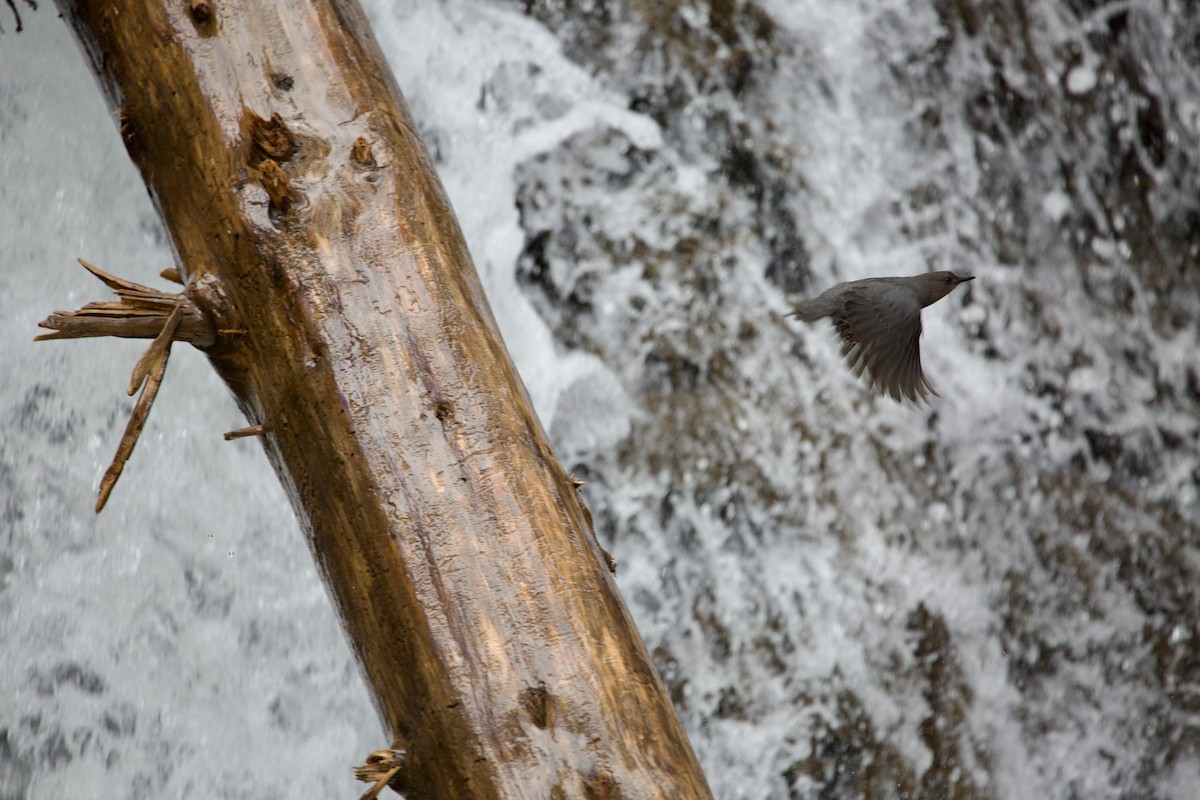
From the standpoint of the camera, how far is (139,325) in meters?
1.68

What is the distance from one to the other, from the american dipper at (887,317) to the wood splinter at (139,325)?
1.25 meters

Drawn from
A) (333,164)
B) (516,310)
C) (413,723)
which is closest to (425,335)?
(333,164)

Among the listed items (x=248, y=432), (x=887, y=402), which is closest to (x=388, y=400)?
(x=248, y=432)

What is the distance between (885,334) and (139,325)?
1.44 meters

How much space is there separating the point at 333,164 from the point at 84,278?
2049mm

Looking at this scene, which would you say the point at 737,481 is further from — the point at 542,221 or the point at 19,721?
the point at 19,721

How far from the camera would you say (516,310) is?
11.3 feet

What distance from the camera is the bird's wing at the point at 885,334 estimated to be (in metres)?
2.16

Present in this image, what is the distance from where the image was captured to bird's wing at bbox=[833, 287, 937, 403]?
2.16 metres

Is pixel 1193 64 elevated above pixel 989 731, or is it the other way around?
pixel 1193 64

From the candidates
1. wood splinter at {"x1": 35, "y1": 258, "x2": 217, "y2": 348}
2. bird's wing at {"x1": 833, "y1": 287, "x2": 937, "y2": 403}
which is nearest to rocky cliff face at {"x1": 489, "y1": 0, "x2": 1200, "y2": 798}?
bird's wing at {"x1": 833, "y1": 287, "x2": 937, "y2": 403}

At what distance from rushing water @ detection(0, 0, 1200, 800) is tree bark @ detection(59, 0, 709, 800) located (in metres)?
1.61

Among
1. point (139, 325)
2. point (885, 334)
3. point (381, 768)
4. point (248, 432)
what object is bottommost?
point (381, 768)

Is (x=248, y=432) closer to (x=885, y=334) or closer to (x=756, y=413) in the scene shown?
(x=885, y=334)
